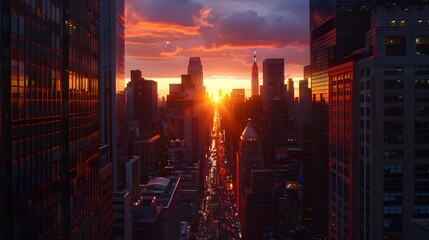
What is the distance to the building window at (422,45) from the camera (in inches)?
1977

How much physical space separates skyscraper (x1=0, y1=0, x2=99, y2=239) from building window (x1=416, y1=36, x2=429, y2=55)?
3100 cm

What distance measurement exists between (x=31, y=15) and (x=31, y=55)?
7.09 feet

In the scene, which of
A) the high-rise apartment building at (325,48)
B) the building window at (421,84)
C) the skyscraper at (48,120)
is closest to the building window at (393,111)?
the building window at (421,84)

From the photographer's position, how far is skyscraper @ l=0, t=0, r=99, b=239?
981 inches

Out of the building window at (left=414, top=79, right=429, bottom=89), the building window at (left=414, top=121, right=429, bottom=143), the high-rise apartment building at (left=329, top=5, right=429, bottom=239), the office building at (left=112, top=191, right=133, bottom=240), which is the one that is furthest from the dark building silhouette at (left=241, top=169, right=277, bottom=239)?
the building window at (left=414, top=79, right=429, bottom=89)

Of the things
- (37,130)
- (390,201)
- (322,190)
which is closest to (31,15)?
(37,130)

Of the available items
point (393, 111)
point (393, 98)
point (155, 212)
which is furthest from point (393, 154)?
point (155, 212)

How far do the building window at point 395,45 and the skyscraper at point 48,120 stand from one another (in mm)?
28023

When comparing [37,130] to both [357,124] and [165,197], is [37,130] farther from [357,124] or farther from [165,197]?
[165,197]

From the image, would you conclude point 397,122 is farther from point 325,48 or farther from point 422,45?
point 325,48

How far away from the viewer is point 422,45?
50.3 m

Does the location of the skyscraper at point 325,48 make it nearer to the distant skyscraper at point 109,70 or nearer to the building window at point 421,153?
the distant skyscraper at point 109,70

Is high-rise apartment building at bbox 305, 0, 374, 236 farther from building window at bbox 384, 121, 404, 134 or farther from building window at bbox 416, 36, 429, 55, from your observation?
building window at bbox 384, 121, 404, 134

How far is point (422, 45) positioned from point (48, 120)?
120 ft
